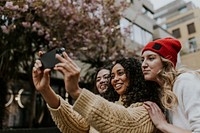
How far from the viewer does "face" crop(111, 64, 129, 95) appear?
1.91 m

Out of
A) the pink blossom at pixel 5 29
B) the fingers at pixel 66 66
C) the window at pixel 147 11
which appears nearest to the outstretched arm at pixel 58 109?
the fingers at pixel 66 66

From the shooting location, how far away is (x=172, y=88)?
1665 millimetres

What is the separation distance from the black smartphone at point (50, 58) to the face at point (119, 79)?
0.66 metres

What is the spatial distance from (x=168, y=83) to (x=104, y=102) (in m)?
0.60

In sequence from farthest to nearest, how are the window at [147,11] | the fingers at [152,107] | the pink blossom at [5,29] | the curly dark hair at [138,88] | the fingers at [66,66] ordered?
the window at [147,11] → the pink blossom at [5,29] → the curly dark hair at [138,88] → the fingers at [152,107] → the fingers at [66,66]

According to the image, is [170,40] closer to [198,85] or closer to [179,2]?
[198,85]

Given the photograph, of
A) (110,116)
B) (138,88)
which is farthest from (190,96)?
(110,116)

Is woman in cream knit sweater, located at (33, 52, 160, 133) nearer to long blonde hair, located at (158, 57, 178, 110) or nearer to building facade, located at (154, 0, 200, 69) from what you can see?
long blonde hair, located at (158, 57, 178, 110)

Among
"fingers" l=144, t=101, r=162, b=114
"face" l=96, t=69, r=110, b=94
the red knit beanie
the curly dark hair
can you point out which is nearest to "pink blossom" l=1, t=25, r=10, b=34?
"face" l=96, t=69, r=110, b=94

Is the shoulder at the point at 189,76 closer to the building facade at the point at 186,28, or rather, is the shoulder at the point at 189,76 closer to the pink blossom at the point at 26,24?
the pink blossom at the point at 26,24

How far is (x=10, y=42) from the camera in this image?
26.6 feet

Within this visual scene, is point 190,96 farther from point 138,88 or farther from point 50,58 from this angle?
point 50,58

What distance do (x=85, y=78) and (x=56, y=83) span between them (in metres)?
1.77

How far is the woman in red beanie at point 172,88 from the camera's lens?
4.72ft
